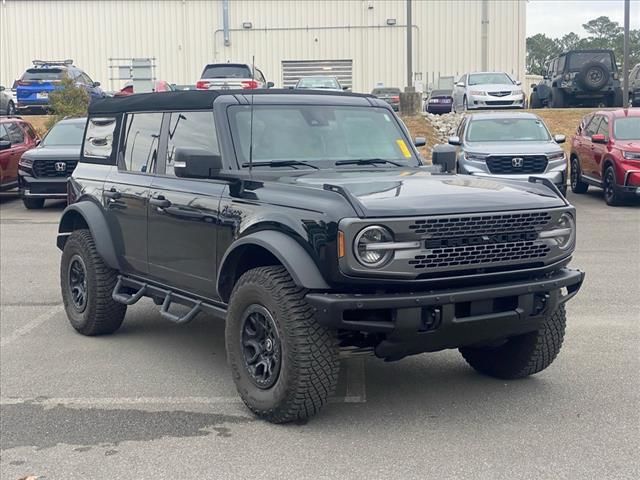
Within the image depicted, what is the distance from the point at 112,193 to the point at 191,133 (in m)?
1.02

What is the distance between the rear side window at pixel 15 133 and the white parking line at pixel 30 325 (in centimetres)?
1147

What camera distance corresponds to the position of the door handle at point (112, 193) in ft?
22.2

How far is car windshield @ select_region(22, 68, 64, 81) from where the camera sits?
1174 inches

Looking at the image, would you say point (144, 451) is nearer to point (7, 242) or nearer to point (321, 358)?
point (321, 358)

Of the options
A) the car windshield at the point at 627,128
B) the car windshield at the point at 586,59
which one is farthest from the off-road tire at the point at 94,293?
the car windshield at the point at 586,59

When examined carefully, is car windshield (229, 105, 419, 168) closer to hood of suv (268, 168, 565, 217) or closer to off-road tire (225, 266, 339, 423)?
hood of suv (268, 168, 565, 217)

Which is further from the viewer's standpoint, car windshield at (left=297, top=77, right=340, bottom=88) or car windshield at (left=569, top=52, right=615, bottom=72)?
car windshield at (left=297, top=77, right=340, bottom=88)

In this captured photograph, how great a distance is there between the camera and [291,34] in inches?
1821

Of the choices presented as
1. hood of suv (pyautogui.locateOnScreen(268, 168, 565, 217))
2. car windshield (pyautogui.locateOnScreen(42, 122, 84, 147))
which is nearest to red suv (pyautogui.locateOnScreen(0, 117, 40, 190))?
car windshield (pyautogui.locateOnScreen(42, 122, 84, 147))

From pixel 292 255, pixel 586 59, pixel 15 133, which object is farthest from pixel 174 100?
pixel 586 59

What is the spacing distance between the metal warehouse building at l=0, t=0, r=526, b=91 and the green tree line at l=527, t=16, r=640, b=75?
30124 mm

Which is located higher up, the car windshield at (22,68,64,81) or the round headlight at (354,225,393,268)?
the car windshield at (22,68,64,81)

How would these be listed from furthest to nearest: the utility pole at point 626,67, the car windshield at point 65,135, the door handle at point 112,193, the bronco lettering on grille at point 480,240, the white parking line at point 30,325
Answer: the utility pole at point 626,67 < the car windshield at point 65,135 < the white parking line at point 30,325 < the door handle at point 112,193 < the bronco lettering on grille at point 480,240

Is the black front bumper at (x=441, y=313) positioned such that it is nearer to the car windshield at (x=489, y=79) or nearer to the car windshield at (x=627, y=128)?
the car windshield at (x=627, y=128)
